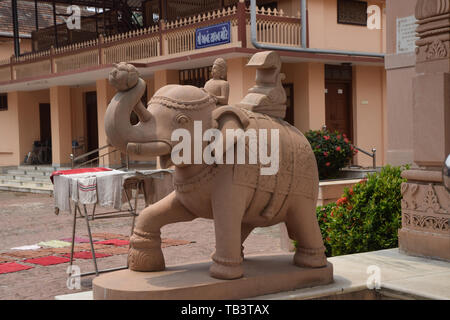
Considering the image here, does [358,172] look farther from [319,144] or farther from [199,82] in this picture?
[199,82]

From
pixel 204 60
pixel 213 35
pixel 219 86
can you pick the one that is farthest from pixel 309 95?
pixel 219 86

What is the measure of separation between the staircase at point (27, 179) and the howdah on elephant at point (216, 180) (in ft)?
49.4

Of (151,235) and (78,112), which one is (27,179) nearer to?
(78,112)

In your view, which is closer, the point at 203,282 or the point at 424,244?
the point at 203,282

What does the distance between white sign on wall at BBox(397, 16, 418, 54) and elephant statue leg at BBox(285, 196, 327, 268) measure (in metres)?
3.85

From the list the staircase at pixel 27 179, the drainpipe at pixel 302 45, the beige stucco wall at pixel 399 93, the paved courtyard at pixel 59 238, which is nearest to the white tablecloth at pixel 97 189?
the paved courtyard at pixel 59 238

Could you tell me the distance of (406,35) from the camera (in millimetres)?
7086

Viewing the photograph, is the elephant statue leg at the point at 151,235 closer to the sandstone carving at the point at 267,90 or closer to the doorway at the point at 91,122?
the sandstone carving at the point at 267,90

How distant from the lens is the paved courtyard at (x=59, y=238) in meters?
6.32

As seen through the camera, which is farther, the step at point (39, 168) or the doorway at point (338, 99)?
the step at point (39, 168)

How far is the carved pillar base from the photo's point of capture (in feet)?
17.3

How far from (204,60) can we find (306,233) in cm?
1262
